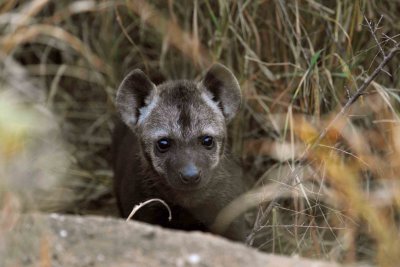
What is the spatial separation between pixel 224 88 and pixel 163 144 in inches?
27.6

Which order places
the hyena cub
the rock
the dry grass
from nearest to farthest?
1. the rock
2. the dry grass
3. the hyena cub

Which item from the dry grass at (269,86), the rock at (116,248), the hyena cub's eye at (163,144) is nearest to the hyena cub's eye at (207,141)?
the hyena cub's eye at (163,144)

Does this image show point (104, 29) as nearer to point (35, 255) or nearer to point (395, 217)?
point (395, 217)

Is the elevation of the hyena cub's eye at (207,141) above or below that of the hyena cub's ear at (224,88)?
below

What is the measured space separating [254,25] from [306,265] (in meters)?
3.55

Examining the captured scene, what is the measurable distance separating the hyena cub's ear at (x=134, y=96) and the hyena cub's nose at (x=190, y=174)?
95 cm

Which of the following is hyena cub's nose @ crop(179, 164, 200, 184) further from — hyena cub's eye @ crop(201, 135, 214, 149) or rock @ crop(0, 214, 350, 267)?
rock @ crop(0, 214, 350, 267)

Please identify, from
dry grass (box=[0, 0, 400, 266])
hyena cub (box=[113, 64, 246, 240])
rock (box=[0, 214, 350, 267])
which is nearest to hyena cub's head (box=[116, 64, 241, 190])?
hyena cub (box=[113, 64, 246, 240])

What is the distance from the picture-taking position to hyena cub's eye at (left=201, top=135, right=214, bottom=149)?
223 inches

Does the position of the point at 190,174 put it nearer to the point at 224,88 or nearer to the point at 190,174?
the point at 190,174

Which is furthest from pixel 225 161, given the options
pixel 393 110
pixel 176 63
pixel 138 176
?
pixel 176 63

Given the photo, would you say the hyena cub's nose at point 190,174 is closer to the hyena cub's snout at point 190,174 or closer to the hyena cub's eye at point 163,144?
the hyena cub's snout at point 190,174

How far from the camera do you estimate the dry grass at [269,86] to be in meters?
5.41

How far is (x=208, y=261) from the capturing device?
3525 mm
